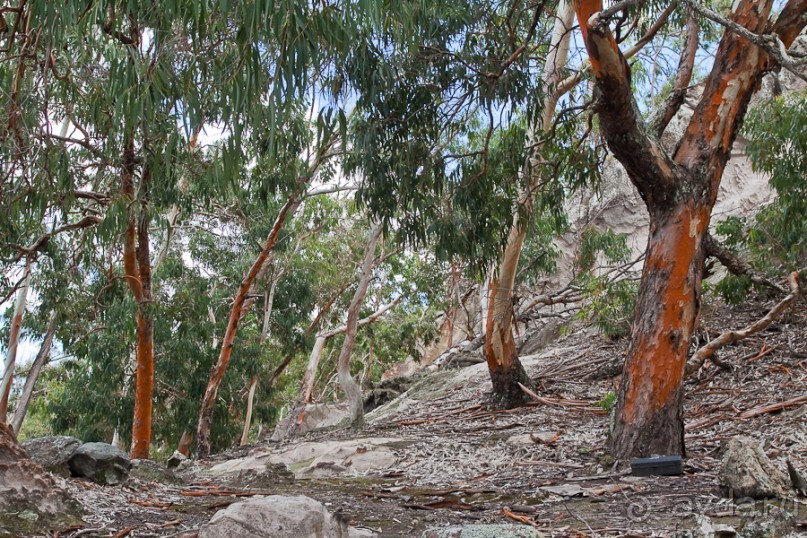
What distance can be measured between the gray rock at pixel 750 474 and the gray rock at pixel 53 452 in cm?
405

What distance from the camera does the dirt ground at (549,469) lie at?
3.98 metres

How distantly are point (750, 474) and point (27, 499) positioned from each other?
3.52 m

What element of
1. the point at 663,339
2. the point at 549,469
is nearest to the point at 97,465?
the point at 549,469

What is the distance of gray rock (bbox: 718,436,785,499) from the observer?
12.3ft

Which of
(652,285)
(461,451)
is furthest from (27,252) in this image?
(652,285)

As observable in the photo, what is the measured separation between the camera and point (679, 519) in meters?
3.70

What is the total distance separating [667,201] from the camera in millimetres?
5559

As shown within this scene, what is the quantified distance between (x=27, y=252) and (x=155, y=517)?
529cm

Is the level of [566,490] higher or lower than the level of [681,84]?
lower

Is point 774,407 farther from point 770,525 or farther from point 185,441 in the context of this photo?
point 185,441

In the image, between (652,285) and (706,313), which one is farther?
(706,313)

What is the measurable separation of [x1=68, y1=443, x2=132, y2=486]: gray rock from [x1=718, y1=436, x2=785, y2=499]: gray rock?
3.87 m

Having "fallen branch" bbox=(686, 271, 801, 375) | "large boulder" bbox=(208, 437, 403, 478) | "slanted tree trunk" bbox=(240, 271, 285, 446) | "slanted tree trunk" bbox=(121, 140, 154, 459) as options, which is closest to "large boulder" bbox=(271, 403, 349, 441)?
"slanted tree trunk" bbox=(240, 271, 285, 446)

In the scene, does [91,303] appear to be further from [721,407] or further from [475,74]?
[721,407]
